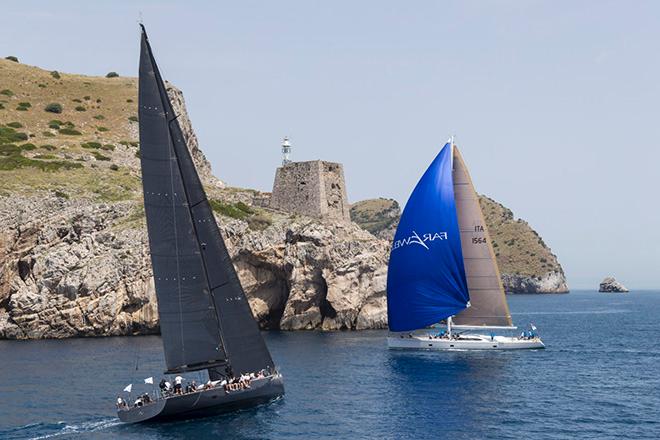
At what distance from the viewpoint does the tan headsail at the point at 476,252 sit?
201ft

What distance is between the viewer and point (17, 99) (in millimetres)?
117688

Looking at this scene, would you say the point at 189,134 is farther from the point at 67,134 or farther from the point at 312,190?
the point at 312,190

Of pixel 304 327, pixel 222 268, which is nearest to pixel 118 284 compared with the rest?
pixel 304 327

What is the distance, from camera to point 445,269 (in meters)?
59.6

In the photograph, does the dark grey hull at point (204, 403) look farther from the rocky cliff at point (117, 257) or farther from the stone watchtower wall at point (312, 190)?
the stone watchtower wall at point (312, 190)

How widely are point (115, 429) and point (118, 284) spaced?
39.7 metres

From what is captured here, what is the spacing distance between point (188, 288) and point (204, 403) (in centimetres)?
522

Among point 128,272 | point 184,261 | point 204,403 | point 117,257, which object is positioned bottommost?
point 204,403

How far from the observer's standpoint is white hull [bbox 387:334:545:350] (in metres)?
60.6

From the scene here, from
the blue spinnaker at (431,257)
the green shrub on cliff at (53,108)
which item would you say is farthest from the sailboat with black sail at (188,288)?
the green shrub on cliff at (53,108)

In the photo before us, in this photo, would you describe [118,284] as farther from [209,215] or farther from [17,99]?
[17,99]

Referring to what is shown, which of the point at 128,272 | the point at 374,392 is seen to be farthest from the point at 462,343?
the point at 128,272

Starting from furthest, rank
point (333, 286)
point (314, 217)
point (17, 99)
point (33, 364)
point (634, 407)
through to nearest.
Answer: point (17, 99), point (314, 217), point (333, 286), point (33, 364), point (634, 407)

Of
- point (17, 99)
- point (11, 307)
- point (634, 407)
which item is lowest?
point (634, 407)
